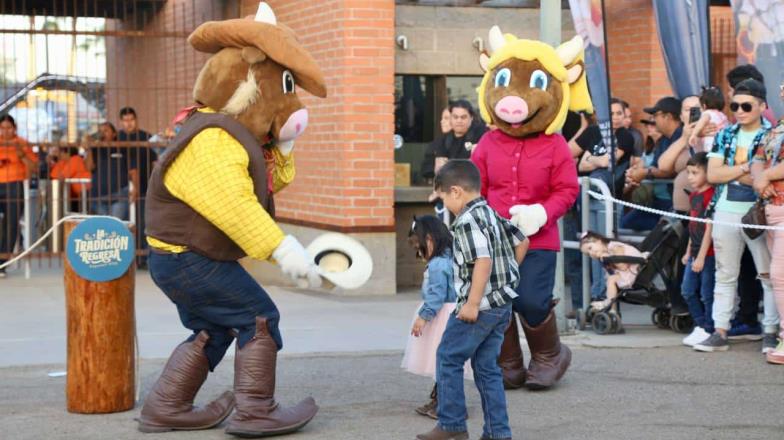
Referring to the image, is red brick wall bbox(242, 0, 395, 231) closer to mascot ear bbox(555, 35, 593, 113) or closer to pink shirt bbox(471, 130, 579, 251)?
mascot ear bbox(555, 35, 593, 113)

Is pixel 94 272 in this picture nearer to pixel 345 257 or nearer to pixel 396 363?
pixel 345 257

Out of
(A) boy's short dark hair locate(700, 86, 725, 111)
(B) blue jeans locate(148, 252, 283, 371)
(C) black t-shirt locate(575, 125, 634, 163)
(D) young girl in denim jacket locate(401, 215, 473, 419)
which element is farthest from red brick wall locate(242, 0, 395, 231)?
(B) blue jeans locate(148, 252, 283, 371)

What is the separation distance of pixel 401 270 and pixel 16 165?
4.27 metres

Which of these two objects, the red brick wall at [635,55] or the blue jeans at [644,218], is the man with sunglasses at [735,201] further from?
the red brick wall at [635,55]

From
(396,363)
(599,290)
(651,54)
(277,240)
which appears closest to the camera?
(277,240)

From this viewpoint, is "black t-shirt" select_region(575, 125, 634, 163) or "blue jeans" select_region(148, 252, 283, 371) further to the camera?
"black t-shirt" select_region(575, 125, 634, 163)

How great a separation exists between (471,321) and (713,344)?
11.1 feet

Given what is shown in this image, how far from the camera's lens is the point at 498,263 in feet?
20.4

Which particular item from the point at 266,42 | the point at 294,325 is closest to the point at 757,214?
the point at 294,325

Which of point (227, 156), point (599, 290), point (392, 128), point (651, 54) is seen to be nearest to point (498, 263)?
point (227, 156)

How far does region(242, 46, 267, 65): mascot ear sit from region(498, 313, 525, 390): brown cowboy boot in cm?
229

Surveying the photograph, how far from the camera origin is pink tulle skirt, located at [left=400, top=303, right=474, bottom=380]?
6961 millimetres

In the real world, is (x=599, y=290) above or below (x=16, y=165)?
below

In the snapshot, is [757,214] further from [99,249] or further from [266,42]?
[99,249]
